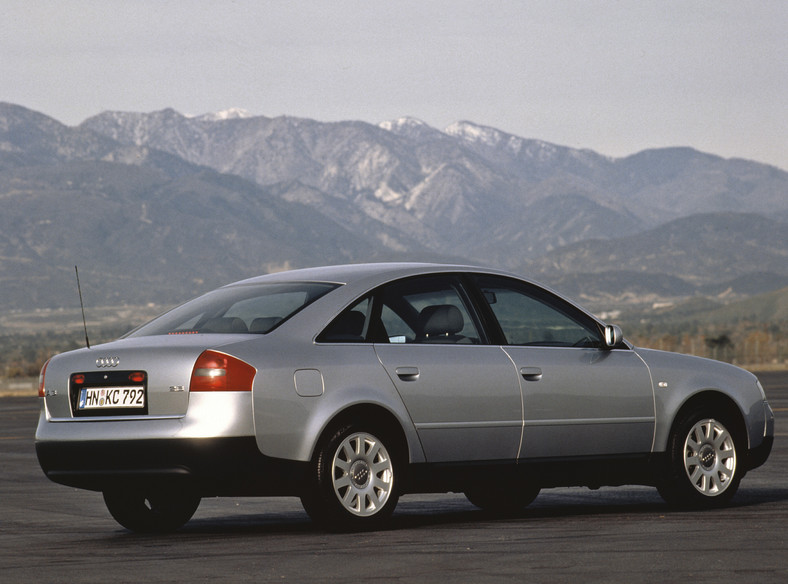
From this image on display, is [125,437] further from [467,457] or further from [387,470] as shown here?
[467,457]

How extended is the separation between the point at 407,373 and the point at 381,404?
0.28 m

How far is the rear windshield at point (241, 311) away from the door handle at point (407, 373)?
0.69 m

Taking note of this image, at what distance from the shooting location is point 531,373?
9.37m

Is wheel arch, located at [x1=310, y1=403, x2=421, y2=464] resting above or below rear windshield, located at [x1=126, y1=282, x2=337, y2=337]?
below

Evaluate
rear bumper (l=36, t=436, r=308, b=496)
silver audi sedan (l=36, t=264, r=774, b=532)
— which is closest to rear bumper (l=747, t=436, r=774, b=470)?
silver audi sedan (l=36, t=264, r=774, b=532)

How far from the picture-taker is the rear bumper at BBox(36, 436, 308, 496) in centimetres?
820

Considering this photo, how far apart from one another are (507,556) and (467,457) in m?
1.38

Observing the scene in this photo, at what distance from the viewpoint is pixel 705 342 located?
91250 mm

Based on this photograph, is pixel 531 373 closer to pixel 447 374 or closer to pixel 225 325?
pixel 447 374

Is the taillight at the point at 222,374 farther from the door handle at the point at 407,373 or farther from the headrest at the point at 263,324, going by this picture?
the door handle at the point at 407,373

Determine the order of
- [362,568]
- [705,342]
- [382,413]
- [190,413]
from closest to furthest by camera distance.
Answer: [362,568] → [190,413] → [382,413] → [705,342]

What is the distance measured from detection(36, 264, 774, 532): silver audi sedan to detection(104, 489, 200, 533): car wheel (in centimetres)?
1

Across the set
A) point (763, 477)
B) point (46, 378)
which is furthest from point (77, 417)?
point (763, 477)

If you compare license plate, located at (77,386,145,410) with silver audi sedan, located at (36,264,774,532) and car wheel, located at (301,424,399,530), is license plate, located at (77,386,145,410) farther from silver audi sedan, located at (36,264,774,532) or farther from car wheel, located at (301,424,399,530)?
car wheel, located at (301,424,399,530)
